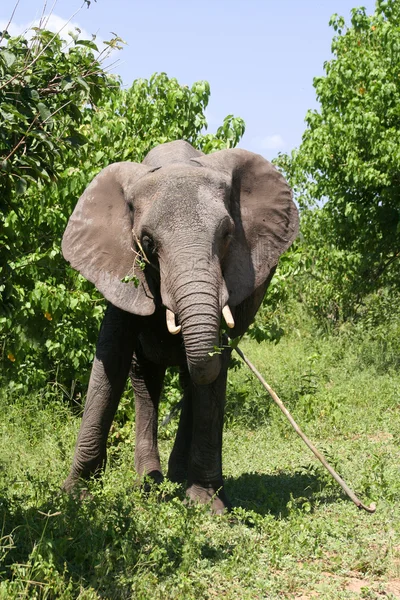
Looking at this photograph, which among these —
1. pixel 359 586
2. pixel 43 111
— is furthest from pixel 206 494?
pixel 43 111

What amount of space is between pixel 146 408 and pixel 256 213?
1819 millimetres

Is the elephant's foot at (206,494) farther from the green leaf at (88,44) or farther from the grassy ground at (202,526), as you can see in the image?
the green leaf at (88,44)

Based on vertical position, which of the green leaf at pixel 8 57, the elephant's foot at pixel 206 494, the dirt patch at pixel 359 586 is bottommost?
the dirt patch at pixel 359 586

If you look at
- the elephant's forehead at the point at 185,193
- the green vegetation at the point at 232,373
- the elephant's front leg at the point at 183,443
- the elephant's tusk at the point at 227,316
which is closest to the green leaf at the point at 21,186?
the green vegetation at the point at 232,373

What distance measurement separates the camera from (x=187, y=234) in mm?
5848

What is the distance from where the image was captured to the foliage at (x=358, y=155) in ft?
39.5

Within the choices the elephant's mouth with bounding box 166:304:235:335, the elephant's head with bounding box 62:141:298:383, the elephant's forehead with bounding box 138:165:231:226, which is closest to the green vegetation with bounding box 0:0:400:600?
the elephant's head with bounding box 62:141:298:383

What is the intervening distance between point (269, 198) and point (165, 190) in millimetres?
1280

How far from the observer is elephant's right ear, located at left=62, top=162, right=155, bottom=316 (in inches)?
257

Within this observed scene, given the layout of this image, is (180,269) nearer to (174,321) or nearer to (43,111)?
(174,321)

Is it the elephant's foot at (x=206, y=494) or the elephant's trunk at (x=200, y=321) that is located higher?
the elephant's trunk at (x=200, y=321)

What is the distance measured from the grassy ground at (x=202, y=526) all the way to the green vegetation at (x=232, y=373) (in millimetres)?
17

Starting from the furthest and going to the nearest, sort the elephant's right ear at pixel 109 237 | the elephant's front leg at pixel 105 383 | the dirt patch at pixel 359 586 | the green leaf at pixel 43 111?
the elephant's front leg at pixel 105 383 < the elephant's right ear at pixel 109 237 < the dirt patch at pixel 359 586 < the green leaf at pixel 43 111

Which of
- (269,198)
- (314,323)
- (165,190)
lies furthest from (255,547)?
(314,323)
